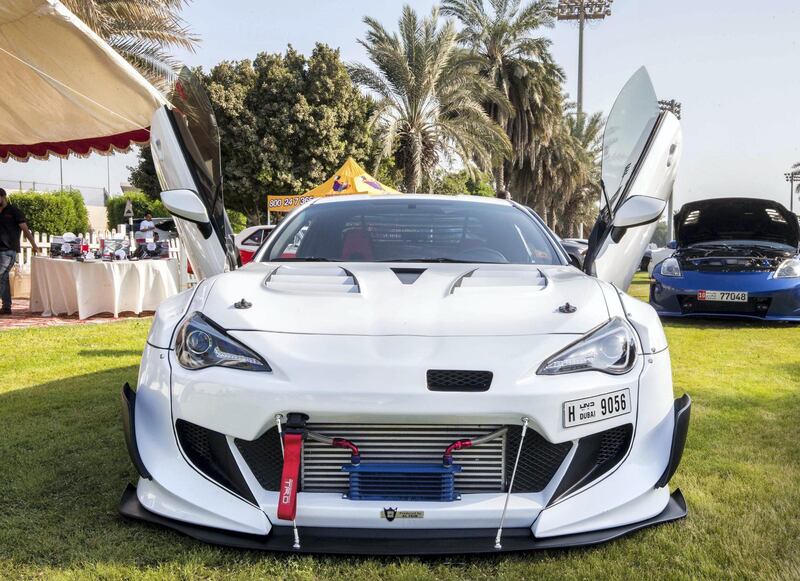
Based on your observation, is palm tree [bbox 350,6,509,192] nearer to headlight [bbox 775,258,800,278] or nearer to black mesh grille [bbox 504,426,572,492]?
headlight [bbox 775,258,800,278]

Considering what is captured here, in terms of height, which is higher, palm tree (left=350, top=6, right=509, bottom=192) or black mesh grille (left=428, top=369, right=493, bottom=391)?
palm tree (left=350, top=6, right=509, bottom=192)

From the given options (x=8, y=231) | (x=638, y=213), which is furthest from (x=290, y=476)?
(x=8, y=231)

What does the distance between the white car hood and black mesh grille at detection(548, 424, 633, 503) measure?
13.2 inches

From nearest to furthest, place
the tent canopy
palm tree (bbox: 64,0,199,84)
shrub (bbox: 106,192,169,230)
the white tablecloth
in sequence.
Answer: the tent canopy < the white tablecloth < palm tree (bbox: 64,0,199,84) < shrub (bbox: 106,192,169,230)

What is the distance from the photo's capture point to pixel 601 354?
2141 mm

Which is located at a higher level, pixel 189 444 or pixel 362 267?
pixel 362 267

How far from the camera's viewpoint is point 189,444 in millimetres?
2109

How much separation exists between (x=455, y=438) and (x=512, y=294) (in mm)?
600

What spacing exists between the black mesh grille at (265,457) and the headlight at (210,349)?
217 millimetres

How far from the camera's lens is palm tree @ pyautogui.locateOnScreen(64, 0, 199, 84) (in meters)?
14.3

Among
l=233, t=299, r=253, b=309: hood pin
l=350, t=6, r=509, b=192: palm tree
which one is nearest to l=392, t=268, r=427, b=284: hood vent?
l=233, t=299, r=253, b=309: hood pin

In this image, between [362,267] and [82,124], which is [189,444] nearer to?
[362,267]

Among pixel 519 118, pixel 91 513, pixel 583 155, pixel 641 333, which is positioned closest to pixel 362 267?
pixel 641 333

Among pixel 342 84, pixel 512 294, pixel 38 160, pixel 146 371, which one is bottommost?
pixel 146 371
